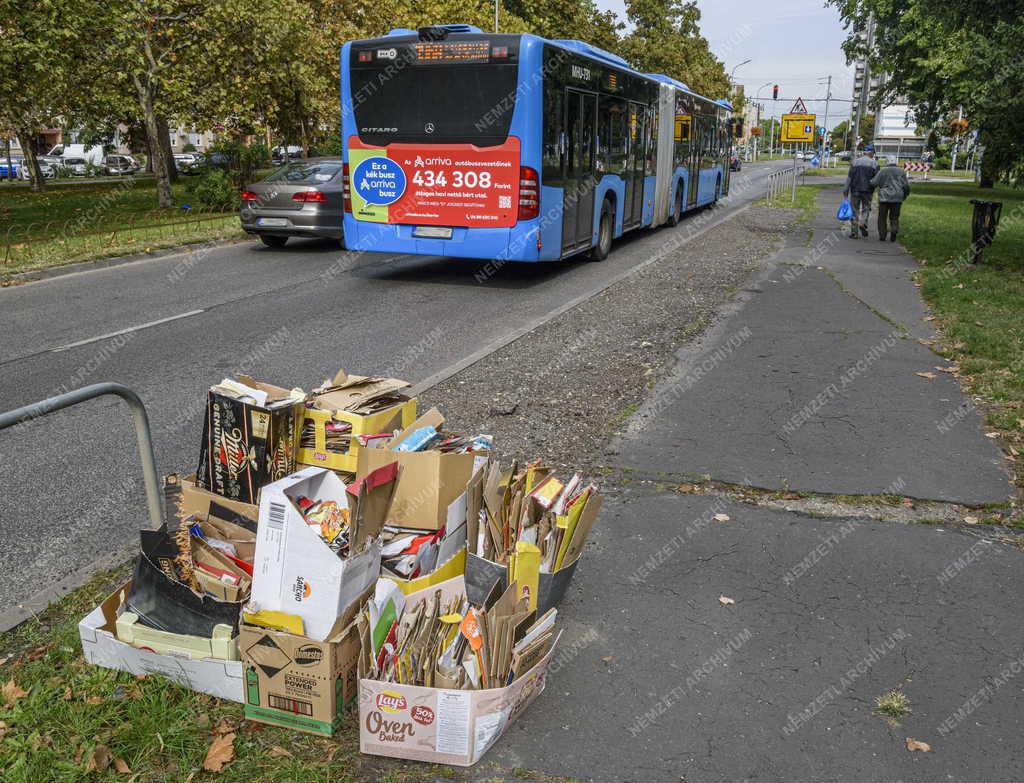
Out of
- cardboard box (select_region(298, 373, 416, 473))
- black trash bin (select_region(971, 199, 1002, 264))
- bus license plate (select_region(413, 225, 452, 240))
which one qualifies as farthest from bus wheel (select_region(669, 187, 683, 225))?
cardboard box (select_region(298, 373, 416, 473))

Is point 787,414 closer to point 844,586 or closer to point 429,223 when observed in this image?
point 844,586

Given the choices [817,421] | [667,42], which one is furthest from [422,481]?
[667,42]

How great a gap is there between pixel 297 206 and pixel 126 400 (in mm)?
13148

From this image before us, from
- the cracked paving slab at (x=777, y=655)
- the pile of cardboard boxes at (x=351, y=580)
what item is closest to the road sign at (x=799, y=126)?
the cracked paving slab at (x=777, y=655)

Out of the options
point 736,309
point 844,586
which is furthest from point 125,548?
point 736,309

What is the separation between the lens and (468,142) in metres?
11.5

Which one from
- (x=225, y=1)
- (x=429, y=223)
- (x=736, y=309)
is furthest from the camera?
(x=225, y=1)

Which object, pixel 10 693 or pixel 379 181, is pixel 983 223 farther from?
pixel 10 693

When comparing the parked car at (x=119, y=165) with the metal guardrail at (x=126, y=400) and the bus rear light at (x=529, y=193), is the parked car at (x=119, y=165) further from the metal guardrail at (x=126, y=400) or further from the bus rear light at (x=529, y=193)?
the metal guardrail at (x=126, y=400)

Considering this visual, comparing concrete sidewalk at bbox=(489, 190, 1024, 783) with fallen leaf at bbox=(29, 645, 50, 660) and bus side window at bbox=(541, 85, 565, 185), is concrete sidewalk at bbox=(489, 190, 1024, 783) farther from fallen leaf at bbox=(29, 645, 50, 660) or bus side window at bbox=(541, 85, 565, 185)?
bus side window at bbox=(541, 85, 565, 185)

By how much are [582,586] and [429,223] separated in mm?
8768

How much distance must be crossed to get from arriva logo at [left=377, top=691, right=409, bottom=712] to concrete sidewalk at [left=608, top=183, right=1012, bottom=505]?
116 inches

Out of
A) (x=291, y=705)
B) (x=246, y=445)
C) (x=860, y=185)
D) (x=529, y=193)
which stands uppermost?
(x=860, y=185)

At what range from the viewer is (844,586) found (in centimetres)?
404
